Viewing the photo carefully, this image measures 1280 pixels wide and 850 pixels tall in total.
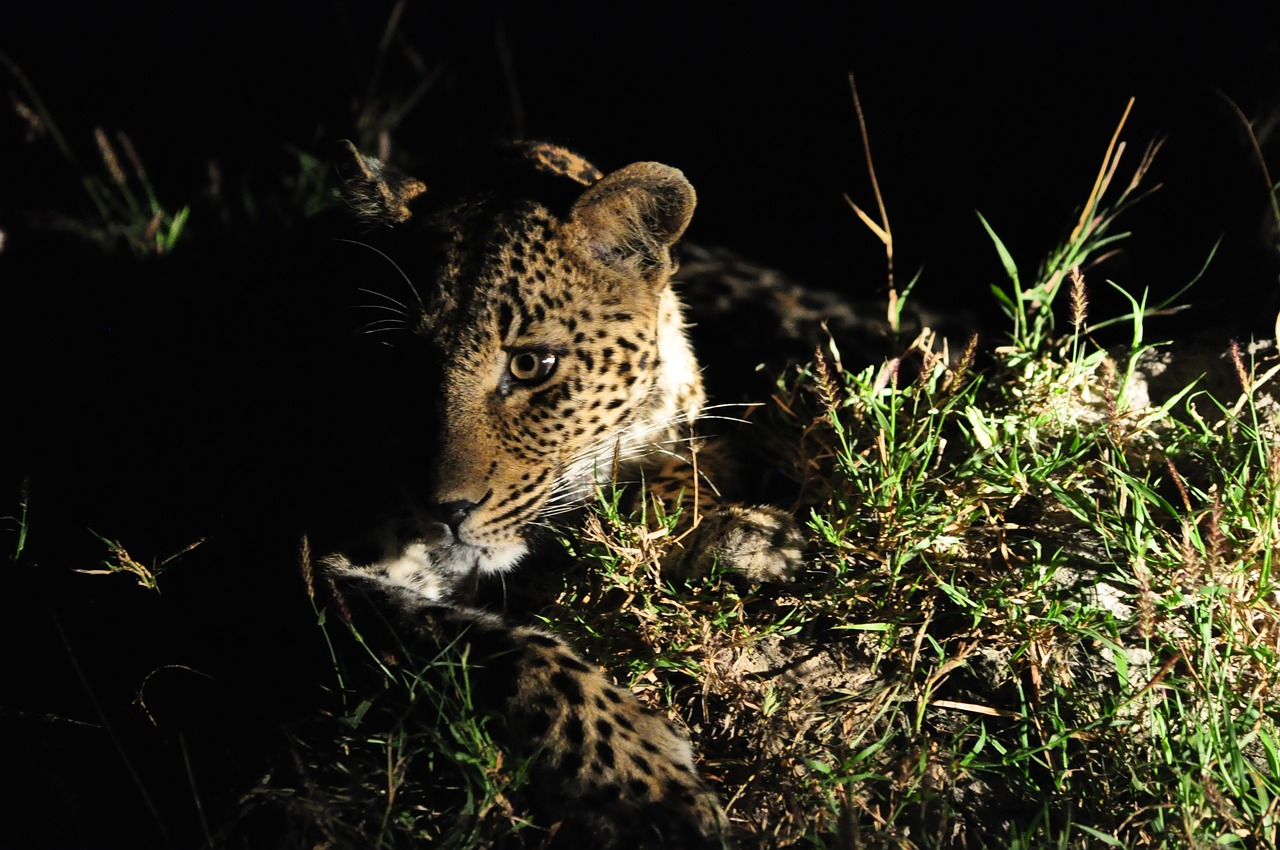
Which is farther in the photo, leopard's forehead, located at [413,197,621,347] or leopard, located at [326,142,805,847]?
leopard's forehead, located at [413,197,621,347]

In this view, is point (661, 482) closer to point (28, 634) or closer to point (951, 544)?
point (951, 544)

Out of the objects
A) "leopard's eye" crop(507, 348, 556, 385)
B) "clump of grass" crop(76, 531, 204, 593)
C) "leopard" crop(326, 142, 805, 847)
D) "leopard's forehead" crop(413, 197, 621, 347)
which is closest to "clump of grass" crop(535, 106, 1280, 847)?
"leopard" crop(326, 142, 805, 847)

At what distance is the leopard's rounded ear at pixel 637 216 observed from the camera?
3.46 m

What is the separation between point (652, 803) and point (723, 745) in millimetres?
423

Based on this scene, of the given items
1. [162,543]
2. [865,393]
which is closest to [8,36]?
[162,543]

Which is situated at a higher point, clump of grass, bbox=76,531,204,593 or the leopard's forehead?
the leopard's forehead

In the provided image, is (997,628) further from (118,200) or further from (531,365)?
(118,200)

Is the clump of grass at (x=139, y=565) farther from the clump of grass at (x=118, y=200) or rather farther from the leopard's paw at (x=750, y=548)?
the clump of grass at (x=118, y=200)

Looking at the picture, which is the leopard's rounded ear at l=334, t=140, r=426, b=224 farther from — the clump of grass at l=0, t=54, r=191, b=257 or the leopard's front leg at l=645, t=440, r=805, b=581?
the clump of grass at l=0, t=54, r=191, b=257

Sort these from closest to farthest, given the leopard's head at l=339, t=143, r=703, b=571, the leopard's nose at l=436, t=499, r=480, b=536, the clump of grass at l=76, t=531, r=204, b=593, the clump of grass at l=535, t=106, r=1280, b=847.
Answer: the clump of grass at l=535, t=106, r=1280, b=847 < the clump of grass at l=76, t=531, r=204, b=593 < the leopard's nose at l=436, t=499, r=480, b=536 < the leopard's head at l=339, t=143, r=703, b=571

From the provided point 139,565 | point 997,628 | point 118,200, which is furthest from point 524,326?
point 118,200

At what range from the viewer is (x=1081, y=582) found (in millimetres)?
3119

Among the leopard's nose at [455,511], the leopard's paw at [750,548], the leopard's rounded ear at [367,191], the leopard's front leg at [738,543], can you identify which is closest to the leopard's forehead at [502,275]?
the leopard's rounded ear at [367,191]

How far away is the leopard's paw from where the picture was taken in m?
3.32
